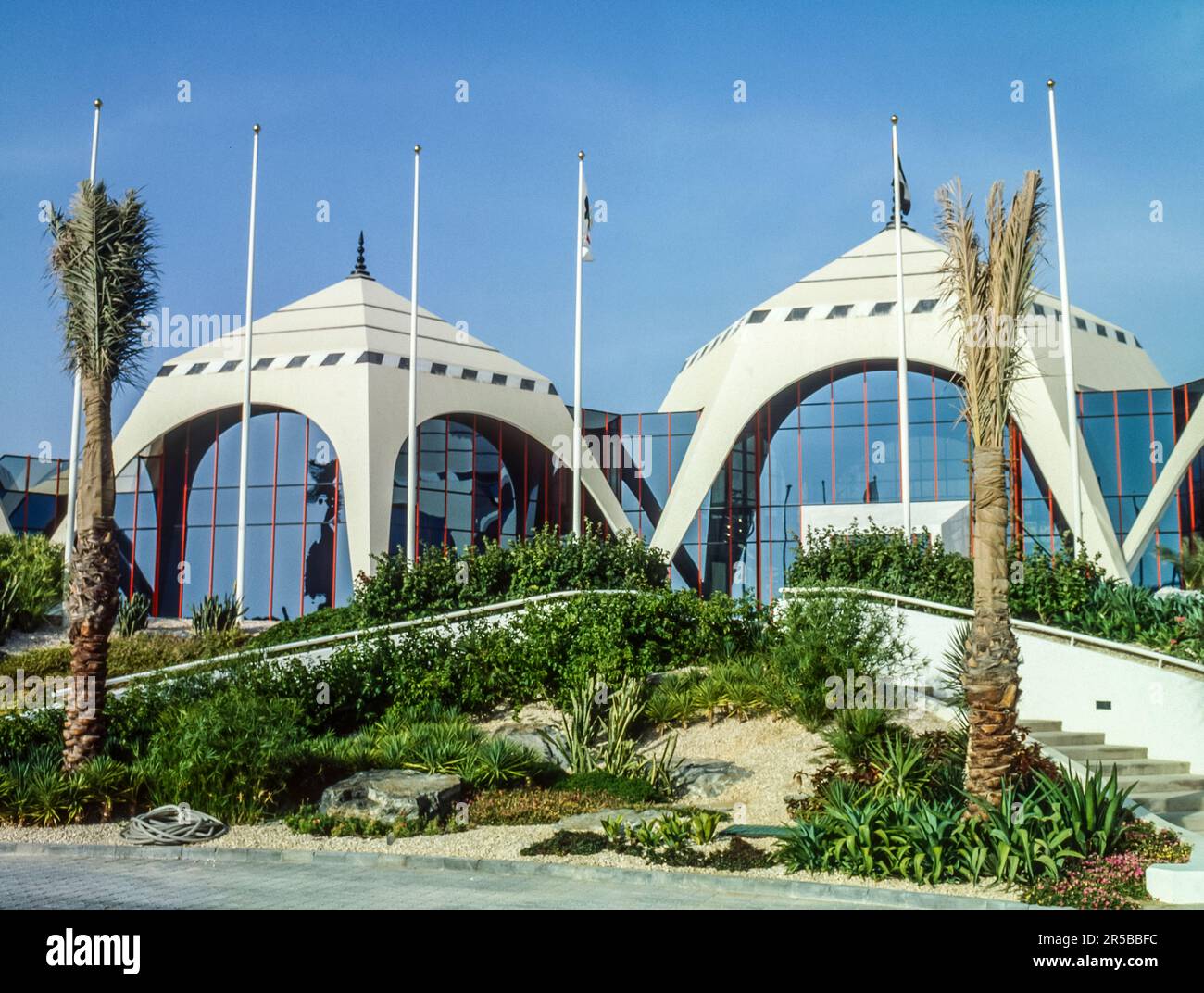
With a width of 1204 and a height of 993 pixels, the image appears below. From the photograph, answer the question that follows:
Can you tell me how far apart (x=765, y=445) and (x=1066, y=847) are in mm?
22764

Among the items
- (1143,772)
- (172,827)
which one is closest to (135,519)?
(172,827)

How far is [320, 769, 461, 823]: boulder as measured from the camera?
11570 mm

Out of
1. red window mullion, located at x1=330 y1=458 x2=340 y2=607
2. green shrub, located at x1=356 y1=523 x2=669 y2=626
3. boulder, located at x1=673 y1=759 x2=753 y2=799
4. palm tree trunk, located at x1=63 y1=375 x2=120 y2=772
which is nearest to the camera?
palm tree trunk, located at x1=63 y1=375 x2=120 y2=772

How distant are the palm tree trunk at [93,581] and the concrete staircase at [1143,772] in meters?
10.4

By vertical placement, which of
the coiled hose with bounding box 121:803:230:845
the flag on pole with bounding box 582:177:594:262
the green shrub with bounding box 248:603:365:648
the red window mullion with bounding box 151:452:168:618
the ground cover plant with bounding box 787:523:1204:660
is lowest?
the coiled hose with bounding box 121:803:230:845

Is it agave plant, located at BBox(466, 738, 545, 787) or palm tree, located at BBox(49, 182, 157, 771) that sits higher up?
palm tree, located at BBox(49, 182, 157, 771)

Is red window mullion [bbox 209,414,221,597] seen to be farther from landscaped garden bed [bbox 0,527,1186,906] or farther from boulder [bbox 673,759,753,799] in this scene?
boulder [bbox 673,759,753,799]

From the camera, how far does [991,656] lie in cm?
→ 972

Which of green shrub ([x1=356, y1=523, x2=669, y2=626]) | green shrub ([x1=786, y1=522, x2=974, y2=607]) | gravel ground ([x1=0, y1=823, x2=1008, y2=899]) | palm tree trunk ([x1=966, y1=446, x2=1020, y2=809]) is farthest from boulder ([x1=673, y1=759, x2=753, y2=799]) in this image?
green shrub ([x1=356, y1=523, x2=669, y2=626])

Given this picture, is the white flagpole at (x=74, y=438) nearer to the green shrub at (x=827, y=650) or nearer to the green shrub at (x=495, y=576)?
the green shrub at (x=495, y=576)

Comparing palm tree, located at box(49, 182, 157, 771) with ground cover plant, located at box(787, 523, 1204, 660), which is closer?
palm tree, located at box(49, 182, 157, 771)

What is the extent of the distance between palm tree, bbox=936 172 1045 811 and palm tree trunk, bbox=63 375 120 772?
8.82 m
